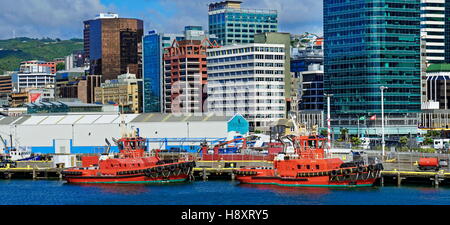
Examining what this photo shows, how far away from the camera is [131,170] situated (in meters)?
99.2

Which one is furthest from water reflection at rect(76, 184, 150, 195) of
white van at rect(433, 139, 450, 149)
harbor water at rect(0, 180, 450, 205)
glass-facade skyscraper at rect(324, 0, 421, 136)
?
glass-facade skyscraper at rect(324, 0, 421, 136)

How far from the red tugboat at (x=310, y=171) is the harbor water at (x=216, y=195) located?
1395mm

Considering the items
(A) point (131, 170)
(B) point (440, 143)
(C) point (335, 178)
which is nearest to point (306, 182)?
(C) point (335, 178)

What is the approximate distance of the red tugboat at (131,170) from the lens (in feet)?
323

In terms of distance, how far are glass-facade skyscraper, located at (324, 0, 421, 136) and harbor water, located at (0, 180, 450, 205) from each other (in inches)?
4136

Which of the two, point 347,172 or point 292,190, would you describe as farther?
point 347,172

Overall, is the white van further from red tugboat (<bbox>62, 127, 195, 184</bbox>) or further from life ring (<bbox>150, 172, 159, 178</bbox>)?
life ring (<bbox>150, 172, 159, 178</bbox>)

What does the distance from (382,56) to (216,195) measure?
119 meters

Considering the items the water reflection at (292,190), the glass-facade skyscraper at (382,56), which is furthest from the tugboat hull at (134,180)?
the glass-facade skyscraper at (382,56)

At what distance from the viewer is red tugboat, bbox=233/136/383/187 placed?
8762 cm

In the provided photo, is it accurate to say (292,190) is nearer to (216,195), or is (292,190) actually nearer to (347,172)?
(347,172)

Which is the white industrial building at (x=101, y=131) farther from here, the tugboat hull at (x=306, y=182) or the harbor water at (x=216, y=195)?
the tugboat hull at (x=306, y=182)
